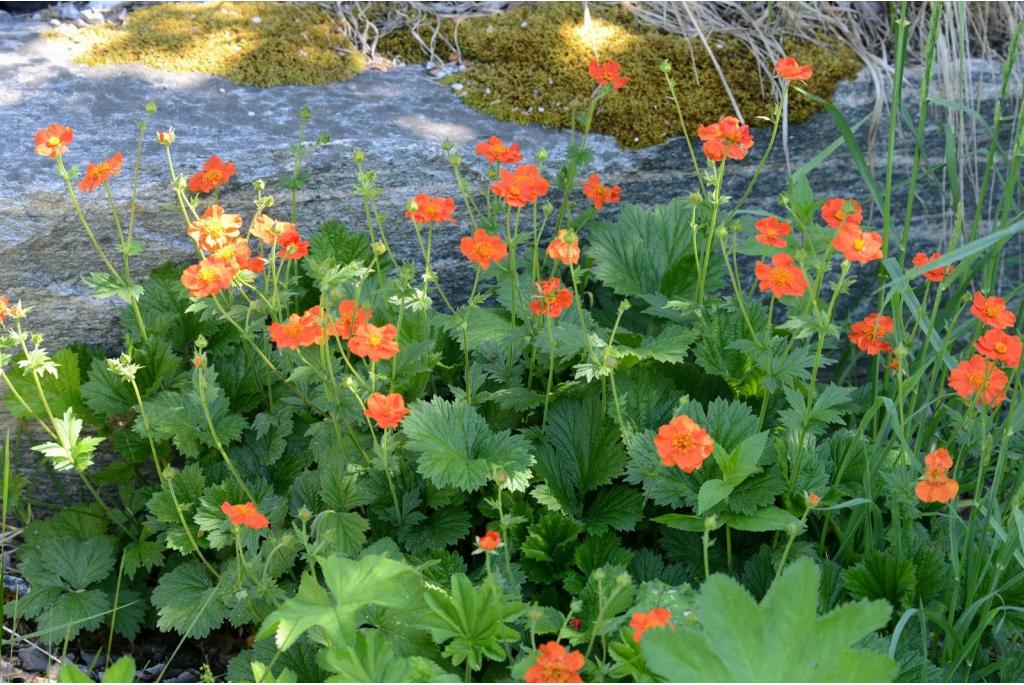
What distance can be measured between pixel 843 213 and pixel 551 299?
59 centimetres

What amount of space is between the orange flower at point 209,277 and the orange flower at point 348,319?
0.20 meters

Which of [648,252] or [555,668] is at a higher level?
[648,252]

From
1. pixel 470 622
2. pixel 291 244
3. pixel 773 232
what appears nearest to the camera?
pixel 470 622

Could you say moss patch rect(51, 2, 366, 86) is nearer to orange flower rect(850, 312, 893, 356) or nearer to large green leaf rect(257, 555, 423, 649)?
orange flower rect(850, 312, 893, 356)

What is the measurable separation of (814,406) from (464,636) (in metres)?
0.80

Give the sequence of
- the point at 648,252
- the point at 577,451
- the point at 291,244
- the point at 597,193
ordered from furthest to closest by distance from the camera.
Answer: the point at 648,252 < the point at 597,193 < the point at 577,451 < the point at 291,244

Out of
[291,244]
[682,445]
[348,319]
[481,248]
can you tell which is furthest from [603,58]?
[682,445]

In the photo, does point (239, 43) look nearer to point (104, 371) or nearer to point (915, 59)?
point (104, 371)

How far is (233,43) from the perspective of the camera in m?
3.04

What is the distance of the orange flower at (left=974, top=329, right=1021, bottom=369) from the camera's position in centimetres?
181

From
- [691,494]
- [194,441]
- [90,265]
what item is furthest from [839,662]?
[90,265]

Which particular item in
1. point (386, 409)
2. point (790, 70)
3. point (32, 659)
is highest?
point (790, 70)

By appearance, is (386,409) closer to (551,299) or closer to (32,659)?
(551,299)

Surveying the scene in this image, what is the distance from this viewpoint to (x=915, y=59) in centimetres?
309
